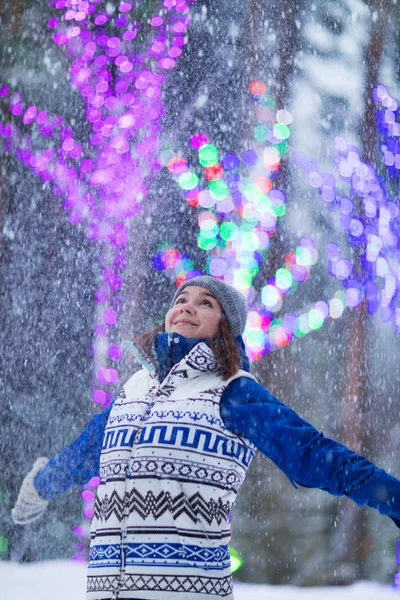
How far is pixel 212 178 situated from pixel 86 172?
49 centimetres

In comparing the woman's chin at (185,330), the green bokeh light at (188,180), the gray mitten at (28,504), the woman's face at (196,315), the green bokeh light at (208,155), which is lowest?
the gray mitten at (28,504)

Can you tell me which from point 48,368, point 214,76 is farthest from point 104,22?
point 48,368

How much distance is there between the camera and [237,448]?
1.08 m

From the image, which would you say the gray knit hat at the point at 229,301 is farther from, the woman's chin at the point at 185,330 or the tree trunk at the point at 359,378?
the tree trunk at the point at 359,378

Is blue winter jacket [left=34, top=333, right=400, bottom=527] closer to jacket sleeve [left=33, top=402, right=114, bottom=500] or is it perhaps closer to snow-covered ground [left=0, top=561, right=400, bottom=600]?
jacket sleeve [left=33, top=402, right=114, bottom=500]

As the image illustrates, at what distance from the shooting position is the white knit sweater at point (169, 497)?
0.98 metres

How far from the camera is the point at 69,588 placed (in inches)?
83.0

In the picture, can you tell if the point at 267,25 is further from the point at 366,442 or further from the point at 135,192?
the point at 366,442

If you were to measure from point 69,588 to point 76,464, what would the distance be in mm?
1051

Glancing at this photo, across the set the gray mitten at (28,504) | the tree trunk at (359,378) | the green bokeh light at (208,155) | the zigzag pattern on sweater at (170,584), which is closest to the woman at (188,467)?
the zigzag pattern on sweater at (170,584)

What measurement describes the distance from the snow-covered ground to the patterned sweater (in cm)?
118

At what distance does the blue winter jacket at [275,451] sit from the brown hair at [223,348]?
0.03 m

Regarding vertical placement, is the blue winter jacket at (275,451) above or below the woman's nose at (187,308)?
below

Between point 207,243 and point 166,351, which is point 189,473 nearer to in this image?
point 166,351
